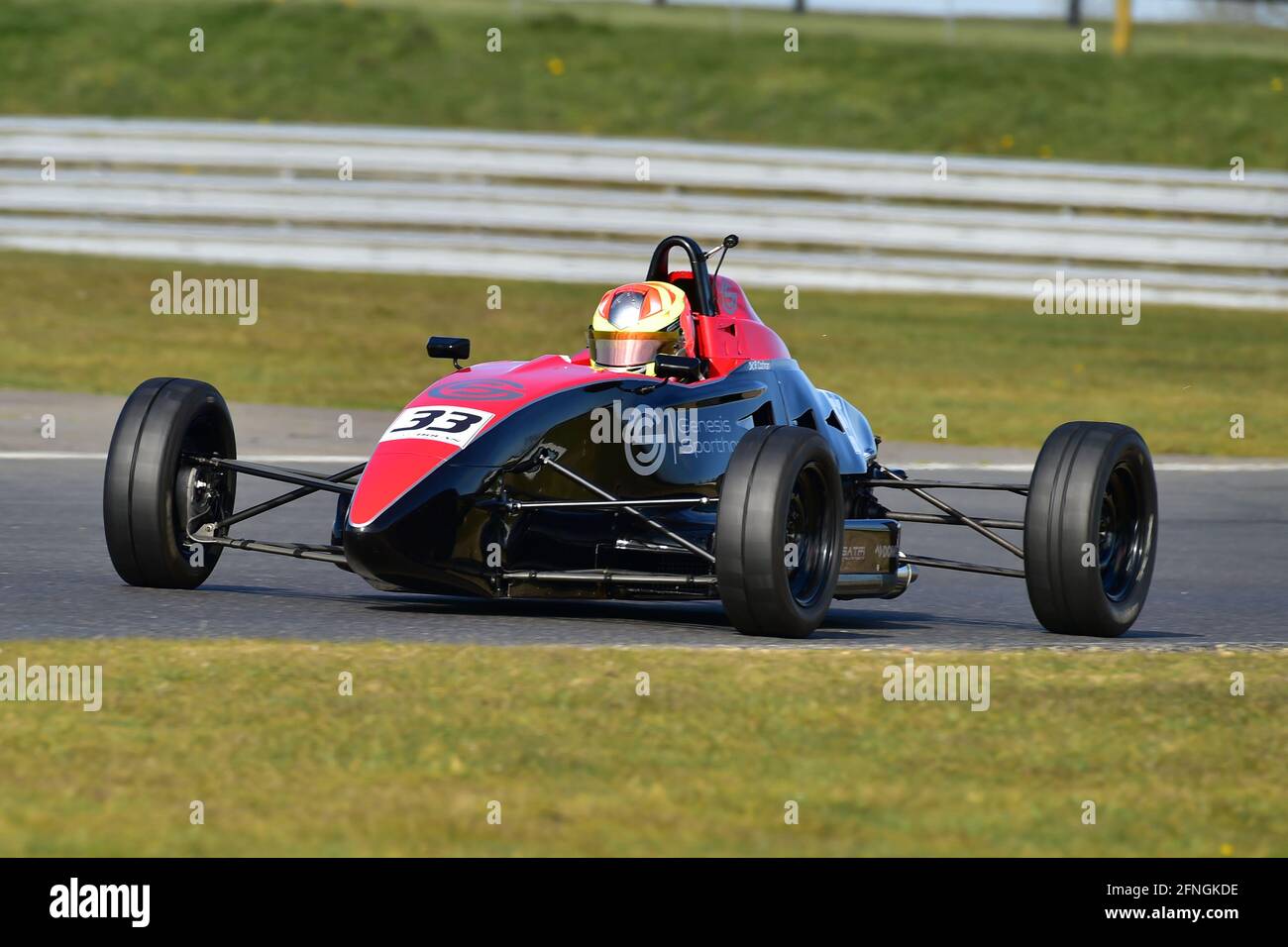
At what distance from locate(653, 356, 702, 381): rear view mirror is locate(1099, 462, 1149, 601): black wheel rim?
167 centimetres

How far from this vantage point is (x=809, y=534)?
860cm

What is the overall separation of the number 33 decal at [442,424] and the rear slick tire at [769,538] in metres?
0.94

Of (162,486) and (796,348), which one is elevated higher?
(796,348)

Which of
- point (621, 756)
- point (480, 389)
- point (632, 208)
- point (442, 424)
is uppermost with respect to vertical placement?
point (632, 208)

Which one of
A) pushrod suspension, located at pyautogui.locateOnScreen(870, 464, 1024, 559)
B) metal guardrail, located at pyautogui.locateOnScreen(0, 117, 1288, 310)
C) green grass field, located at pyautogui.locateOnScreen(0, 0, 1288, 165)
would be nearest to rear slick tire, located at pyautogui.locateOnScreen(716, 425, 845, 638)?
pushrod suspension, located at pyautogui.locateOnScreen(870, 464, 1024, 559)

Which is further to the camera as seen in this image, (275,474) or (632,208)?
(632,208)

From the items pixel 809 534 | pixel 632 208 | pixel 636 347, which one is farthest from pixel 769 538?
pixel 632 208

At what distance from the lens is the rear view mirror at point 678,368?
891 cm

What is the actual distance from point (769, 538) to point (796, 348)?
40.3ft

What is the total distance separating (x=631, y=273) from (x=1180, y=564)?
1101 cm

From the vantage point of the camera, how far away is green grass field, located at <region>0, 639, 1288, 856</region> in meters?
5.70

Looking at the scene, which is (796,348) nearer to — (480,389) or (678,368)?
(678,368)

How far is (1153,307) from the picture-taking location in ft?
73.7

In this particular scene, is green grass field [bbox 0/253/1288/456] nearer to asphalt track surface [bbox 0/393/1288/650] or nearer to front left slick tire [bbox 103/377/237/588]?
asphalt track surface [bbox 0/393/1288/650]
